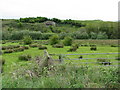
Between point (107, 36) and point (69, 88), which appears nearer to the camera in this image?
point (69, 88)

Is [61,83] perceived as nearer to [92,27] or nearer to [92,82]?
[92,82]

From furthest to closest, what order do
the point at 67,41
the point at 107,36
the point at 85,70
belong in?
the point at 107,36 < the point at 67,41 < the point at 85,70

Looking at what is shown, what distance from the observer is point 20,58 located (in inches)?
470

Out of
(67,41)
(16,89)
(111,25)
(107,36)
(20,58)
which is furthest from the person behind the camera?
(111,25)

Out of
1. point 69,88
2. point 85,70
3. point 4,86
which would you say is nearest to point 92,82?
point 69,88

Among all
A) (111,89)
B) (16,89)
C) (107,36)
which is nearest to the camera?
(16,89)

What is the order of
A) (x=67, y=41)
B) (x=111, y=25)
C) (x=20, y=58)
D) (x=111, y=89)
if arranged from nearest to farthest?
(x=111, y=89), (x=20, y=58), (x=67, y=41), (x=111, y=25)

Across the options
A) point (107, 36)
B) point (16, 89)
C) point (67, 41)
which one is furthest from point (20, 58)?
point (107, 36)

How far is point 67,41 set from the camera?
22.8m

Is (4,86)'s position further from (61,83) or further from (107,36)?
(107,36)

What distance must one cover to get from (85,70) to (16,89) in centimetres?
213

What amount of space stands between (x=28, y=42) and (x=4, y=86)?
20.7m

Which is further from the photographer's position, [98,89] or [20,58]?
[20,58]

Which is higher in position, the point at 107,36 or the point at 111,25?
the point at 111,25
